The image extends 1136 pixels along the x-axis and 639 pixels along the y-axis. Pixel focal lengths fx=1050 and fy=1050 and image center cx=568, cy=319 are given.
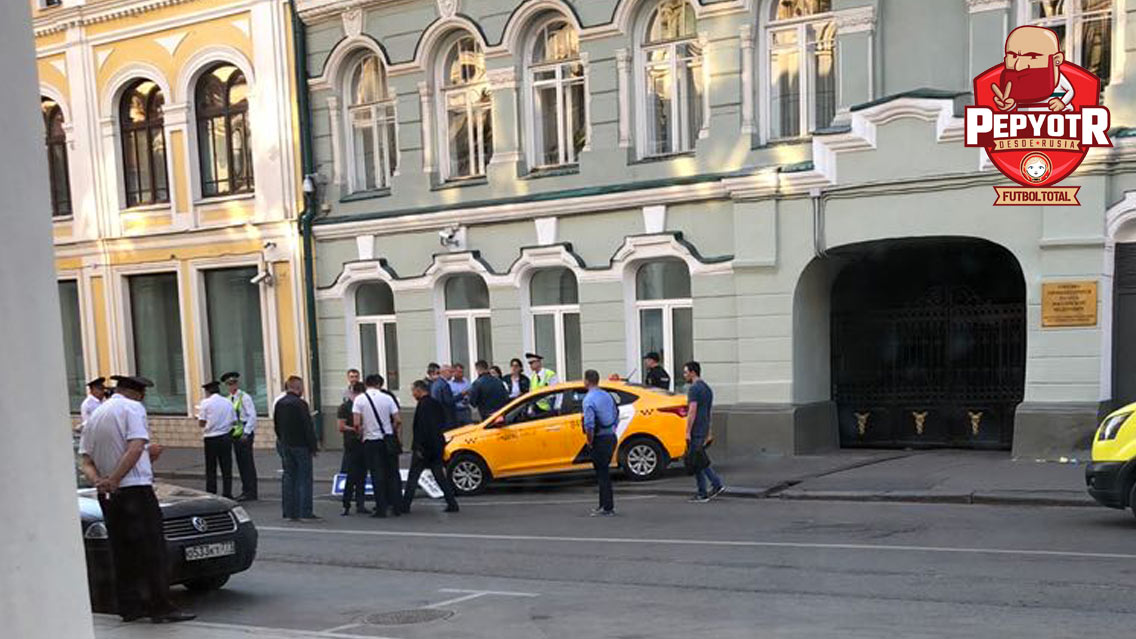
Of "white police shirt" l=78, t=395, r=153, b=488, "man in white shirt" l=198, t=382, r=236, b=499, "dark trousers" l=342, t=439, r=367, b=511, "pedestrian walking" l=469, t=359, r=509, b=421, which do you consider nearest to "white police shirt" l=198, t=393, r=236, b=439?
"man in white shirt" l=198, t=382, r=236, b=499

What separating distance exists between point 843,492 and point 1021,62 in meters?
6.77

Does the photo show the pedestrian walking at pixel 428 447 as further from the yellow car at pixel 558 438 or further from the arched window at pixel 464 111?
the arched window at pixel 464 111

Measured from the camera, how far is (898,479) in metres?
14.0

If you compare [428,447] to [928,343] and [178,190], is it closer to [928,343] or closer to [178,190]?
[928,343]

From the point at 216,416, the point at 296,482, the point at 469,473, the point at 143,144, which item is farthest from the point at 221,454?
the point at 143,144

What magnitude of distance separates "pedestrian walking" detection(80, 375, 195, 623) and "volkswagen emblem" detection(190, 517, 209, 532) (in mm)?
942

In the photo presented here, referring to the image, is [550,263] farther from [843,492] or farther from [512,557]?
[512,557]

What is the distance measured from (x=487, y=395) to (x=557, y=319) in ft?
8.44

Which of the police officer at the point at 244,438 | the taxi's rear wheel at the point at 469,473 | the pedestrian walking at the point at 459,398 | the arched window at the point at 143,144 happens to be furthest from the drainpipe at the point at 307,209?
the taxi's rear wheel at the point at 469,473

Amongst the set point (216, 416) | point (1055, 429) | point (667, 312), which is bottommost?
point (1055, 429)

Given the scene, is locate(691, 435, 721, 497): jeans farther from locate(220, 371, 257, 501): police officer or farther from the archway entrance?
locate(220, 371, 257, 501): police officer

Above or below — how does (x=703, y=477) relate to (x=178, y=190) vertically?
below

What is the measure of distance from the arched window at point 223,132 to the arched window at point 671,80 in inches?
370

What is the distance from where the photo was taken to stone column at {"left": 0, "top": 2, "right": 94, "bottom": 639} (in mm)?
3535
